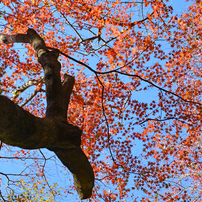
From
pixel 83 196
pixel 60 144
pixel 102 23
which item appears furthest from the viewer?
pixel 102 23

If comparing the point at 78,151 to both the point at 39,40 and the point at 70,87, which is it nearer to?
the point at 70,87

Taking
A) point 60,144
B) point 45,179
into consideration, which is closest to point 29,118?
point 60,144

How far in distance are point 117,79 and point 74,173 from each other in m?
9.03

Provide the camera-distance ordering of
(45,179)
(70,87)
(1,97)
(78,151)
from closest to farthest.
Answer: (1,97)
(78,151)
(70,87)
(45,179)

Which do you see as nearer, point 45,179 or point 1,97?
point 1,97

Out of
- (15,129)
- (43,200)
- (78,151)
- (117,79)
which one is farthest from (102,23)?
(43,200)

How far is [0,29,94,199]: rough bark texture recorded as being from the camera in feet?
8.50

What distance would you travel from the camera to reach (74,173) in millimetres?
4344

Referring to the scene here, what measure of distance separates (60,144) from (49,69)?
79.1 inches

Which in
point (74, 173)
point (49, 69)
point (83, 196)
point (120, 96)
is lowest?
point (83, 196)

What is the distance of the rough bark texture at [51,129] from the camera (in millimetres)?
2590

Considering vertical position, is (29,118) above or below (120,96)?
below

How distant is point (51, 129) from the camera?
3289 millimetres

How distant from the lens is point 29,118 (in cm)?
281
